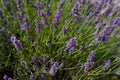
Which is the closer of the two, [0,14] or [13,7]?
[0,14]

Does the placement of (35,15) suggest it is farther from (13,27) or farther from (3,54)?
(3,54)

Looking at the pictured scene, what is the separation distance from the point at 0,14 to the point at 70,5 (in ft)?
2.58

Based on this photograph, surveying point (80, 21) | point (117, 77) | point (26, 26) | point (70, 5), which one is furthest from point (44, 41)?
point (117, 77)

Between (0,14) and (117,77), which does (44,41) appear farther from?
(117,77)

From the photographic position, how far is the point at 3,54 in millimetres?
2184

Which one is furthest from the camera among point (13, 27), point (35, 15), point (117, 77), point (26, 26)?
point (117, 77)

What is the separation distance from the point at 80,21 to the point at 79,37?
23 centimetres

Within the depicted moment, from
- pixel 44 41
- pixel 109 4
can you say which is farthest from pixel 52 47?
pixel 109 4

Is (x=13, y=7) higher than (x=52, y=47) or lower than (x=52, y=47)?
higher

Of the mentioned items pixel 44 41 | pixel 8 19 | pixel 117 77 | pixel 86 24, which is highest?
pixel 8 19

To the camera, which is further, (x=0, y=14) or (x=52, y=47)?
(x=52, y=47)

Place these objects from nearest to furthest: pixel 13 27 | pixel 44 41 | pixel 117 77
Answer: pixel 44 41
pixel 13 27
pixel 117 77

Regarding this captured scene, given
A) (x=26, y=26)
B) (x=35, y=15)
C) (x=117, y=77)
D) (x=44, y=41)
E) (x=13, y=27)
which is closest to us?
(x=26, y=26)

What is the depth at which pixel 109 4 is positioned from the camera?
8.04ft
